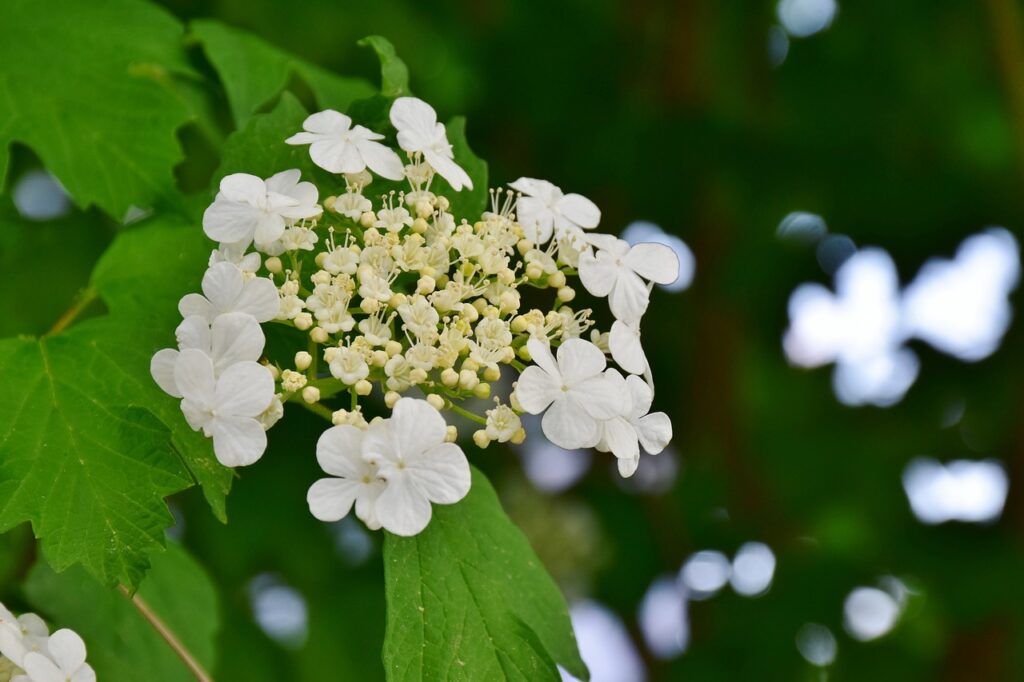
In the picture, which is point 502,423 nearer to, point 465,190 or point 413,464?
point 413,464

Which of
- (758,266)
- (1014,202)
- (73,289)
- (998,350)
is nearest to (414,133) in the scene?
(73,289)

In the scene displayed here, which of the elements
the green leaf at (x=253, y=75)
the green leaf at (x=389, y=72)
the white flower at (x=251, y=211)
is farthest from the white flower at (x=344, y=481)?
the green leaf at (x=253, y=75)

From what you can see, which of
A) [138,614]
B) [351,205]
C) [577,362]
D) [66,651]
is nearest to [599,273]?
[577,362]

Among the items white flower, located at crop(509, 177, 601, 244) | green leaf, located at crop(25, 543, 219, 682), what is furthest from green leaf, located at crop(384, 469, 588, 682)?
green leaf, located at crop(25, 543, 219, 682)

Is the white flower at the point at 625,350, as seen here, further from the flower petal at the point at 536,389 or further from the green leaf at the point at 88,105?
the green leaf at the point at 88,105

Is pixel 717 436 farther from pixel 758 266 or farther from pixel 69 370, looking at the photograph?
pixel 69 370
